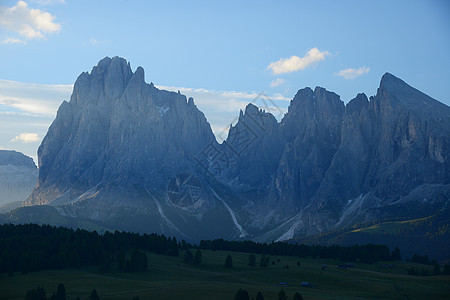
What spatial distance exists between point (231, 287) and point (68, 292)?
41.8 m

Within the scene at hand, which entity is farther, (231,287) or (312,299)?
(231,287)

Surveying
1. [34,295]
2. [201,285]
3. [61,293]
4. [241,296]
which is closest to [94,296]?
[61,293]

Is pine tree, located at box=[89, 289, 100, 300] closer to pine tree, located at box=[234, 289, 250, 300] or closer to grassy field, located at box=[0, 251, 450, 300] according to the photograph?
grassy field, located at box=[0, 251, 450, 300]

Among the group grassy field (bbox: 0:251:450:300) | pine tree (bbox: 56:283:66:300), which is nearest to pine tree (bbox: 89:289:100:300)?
grassy field (bbox: 0:251:450:300)

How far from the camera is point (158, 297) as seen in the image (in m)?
149

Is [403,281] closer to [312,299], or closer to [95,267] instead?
[312,299]

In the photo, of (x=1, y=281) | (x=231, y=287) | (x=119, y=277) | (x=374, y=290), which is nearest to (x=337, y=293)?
(x=374, y=290)

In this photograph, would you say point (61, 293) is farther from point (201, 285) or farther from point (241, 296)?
point (241, 296)

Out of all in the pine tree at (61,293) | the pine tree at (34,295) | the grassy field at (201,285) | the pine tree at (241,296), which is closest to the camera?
the pine tree at (241,296)

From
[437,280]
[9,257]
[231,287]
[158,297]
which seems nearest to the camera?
[158,297]

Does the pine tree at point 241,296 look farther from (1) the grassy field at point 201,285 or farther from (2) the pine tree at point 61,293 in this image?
(2) the pine tree at point 61,293

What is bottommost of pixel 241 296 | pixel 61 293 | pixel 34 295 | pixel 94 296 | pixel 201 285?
pixel 34 295

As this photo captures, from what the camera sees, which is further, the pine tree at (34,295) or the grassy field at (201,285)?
the grassy field at (201,285)

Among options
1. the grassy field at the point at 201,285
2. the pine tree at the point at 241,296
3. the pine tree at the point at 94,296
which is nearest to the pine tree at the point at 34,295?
the grassy field at the point at 201,285
